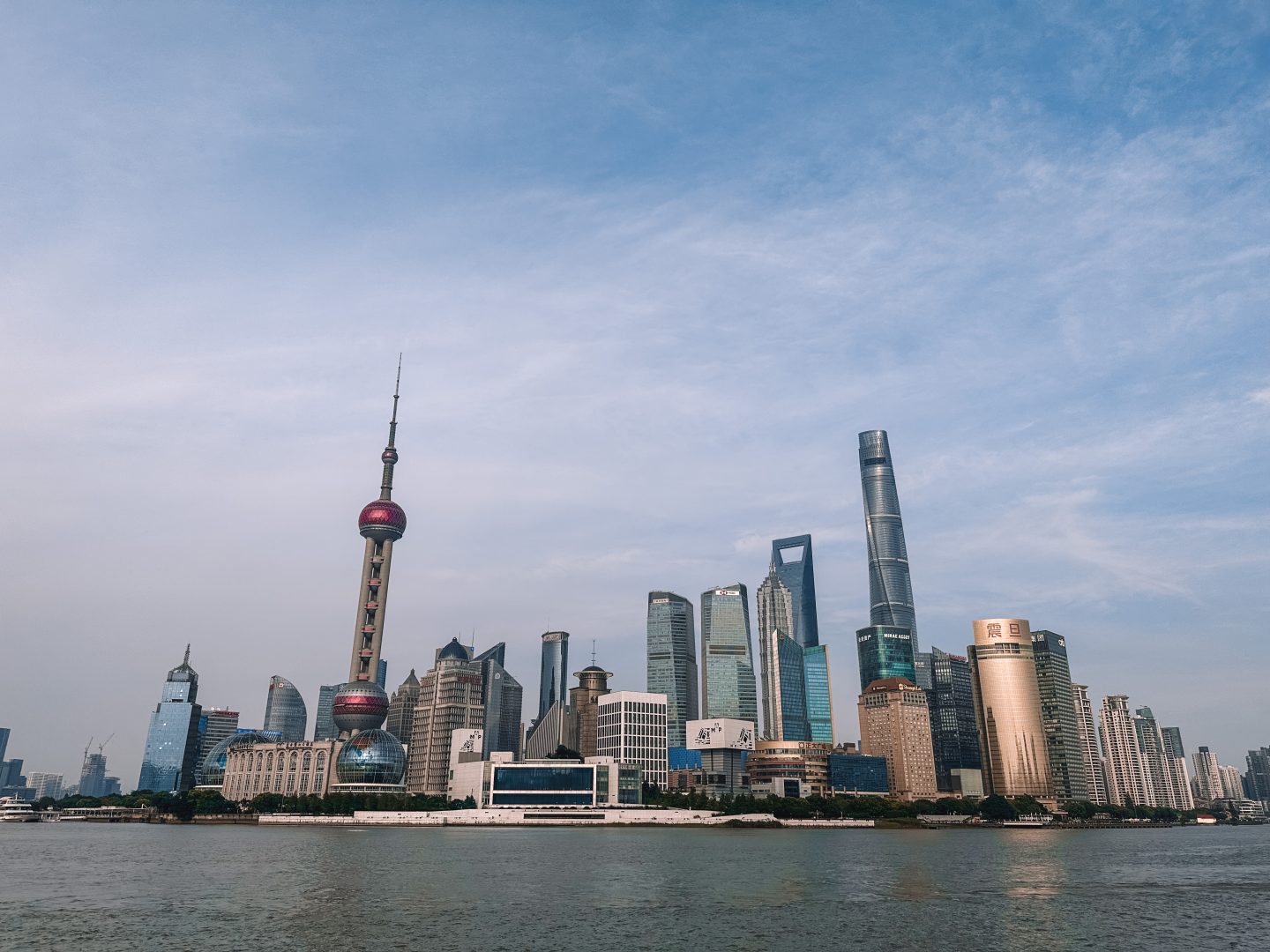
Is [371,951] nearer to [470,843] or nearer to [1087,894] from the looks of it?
[1087,894]

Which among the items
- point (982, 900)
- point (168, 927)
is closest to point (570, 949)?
point (168, 927)

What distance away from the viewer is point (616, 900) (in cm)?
8675

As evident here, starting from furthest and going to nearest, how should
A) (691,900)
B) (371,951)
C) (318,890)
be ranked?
(318,890) < (691,900) < (371,951)

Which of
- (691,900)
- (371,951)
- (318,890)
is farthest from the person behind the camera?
(318,890)

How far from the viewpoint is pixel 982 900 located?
88.6 m

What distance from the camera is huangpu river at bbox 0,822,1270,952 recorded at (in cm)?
6625

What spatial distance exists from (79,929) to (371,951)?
80.1 feet

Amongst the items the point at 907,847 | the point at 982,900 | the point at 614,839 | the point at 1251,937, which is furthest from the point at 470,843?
the point at 1251,937

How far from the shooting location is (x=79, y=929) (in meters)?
67.4

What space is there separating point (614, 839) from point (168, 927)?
133998 mm

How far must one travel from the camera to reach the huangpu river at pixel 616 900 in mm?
66250

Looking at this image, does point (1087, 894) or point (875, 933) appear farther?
point (1087, 894)

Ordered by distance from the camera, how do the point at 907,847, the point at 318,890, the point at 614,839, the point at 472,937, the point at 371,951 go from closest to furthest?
the point at 371,951 → the point at 472,937 → the point at 318,890 → the point at 907,847 → the point at 614,839

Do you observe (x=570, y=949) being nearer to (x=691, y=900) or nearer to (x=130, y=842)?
(x=691, y=900)
